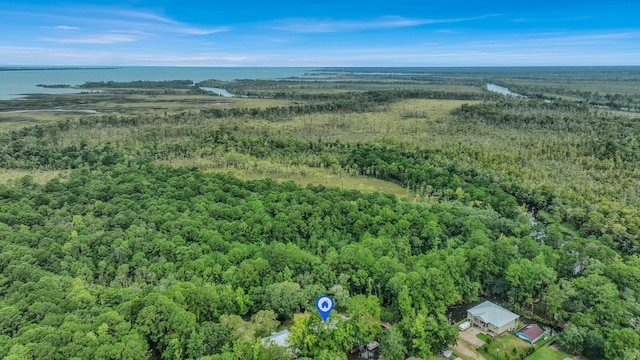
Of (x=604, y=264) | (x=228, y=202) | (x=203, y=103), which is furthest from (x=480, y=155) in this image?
(x=203, y=103)

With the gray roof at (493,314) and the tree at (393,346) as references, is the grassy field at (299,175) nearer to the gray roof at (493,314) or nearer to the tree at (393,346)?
the gray roof at (493,314)

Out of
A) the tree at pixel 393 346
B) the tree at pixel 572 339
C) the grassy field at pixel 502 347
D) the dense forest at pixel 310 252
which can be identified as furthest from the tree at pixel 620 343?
the tree at pixel 393 346

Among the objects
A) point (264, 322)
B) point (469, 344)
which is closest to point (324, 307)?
point (264, 322)

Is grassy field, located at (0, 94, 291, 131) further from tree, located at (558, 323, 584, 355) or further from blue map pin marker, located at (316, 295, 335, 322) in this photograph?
tree, located at (558, 323, 584, 355)

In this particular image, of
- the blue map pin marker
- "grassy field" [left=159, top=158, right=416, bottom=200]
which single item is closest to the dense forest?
"grassy field" [left=159, top=158, right=416, bottom=200]

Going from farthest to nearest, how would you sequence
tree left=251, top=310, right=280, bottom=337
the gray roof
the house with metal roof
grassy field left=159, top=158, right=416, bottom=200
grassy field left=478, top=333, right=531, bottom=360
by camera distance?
grassy field left=159, top=158, right=416, bottom=200 < the gray roof < the house with metal roof < grassy field left=478, top=333, right=531, bottom=360 < tree left=251, top=310, right=280, bottom=337

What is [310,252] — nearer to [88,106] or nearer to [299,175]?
[299,175]

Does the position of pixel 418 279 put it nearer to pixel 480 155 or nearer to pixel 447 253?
pixel 447 253
